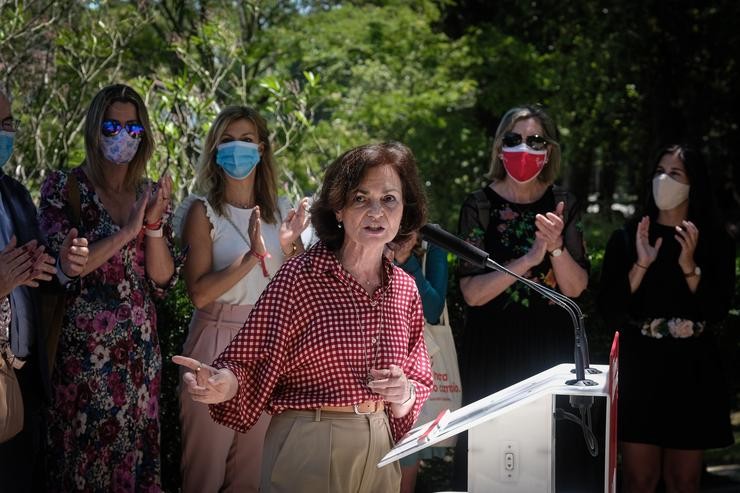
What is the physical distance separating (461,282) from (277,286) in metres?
2.01

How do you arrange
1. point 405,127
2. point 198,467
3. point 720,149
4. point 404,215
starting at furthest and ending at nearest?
point 720,149
point 405,127
point 198,467
point 404,215

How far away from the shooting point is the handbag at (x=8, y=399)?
4035mm

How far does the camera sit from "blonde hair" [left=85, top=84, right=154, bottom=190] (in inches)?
187

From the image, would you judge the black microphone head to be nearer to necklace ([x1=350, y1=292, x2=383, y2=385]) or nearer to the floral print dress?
necklace ([x1=350, y1=292, x2=383, y2=385])

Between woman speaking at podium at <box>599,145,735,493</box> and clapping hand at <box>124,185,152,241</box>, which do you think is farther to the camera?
woman speaking at podium at <box>599,145,735,493</box>

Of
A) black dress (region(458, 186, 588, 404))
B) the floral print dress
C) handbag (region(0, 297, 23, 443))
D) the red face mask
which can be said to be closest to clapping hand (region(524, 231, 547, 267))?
black dress (region(458, 186, 588, 404))

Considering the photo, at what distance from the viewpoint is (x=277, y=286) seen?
3322mm

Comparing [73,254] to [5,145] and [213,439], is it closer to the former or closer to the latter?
[5,145]

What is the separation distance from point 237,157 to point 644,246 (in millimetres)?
2103

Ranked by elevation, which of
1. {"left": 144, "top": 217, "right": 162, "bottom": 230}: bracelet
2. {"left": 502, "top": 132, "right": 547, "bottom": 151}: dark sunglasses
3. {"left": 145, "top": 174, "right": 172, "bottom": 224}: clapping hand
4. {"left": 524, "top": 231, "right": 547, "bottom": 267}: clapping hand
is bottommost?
{"left": 524, "top": 231, "right": 547, "bottom": 267}: clapping hand

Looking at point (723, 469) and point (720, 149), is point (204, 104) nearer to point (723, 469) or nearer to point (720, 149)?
point (723, 469)

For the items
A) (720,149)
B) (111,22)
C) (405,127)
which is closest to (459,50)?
(405,127)

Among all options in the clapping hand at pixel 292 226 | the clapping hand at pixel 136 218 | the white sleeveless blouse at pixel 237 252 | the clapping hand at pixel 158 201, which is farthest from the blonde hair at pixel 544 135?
the clapping hand at pixel 136 218

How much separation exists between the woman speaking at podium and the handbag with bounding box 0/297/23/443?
3008mm
